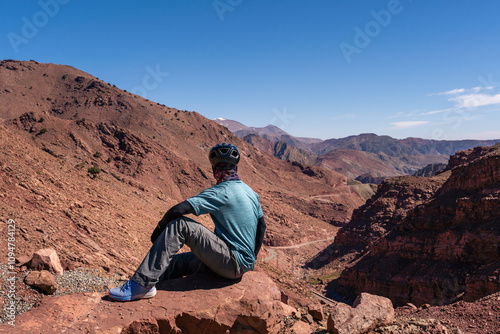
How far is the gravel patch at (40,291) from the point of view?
4281mm

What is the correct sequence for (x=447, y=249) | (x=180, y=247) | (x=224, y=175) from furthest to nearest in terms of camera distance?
(x=447, y=249)
(x=224, y=175)
(x=180, y=247)

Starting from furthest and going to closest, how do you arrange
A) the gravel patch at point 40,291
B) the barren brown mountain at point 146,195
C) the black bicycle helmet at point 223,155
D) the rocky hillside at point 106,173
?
the rocky hillside at point 106,173 → the barren brown mountain at point 146,195 → the black bicycle helmet at point 223,155 → the gravel patch at point 40,291

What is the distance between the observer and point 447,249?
1051 inches

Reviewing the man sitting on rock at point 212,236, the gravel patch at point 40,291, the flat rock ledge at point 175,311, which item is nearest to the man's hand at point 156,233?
the man sitting on rock at point 212,236

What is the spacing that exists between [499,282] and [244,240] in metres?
23.0

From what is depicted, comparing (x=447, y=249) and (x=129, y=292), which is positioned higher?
(x=129, y=292)

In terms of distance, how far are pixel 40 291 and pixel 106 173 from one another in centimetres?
2781

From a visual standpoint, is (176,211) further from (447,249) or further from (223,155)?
(447,249)

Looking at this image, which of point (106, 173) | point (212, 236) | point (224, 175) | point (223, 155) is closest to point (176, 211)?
point (212, 236)

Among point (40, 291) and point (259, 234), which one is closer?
point (40, 291)

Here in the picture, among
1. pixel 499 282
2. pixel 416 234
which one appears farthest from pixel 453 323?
pixel 416 234

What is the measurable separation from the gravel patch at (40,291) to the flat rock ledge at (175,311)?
0.50 m

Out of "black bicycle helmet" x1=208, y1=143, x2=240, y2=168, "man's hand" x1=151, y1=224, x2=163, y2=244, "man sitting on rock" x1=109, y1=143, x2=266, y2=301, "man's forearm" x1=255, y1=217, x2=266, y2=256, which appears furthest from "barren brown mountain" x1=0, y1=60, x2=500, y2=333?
"black bicycle helmet" x1=208, y1=143, x2=240, y2=168

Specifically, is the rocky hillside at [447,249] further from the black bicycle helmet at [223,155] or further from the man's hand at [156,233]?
the man's hand at [156,233]
